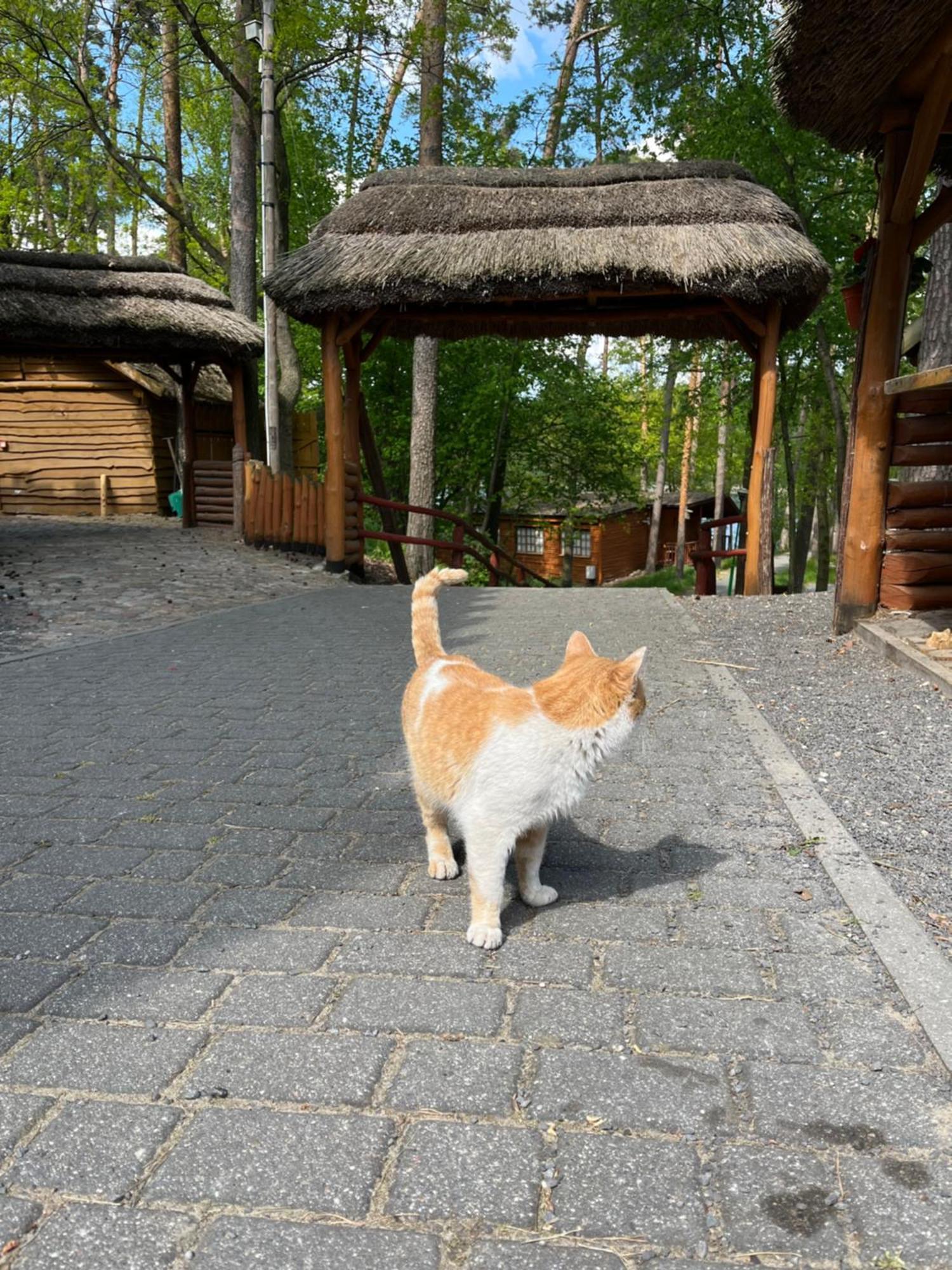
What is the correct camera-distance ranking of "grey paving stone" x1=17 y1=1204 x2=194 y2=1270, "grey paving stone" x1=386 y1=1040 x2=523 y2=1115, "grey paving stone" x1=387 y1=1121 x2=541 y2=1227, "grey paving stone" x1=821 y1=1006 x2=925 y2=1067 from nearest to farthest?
"grey paving stone" x1=17 y1=1204 x2=194 y2=1270 → "grey paving stone" x1=387 y1=1121 x2=541 y2=1227 → "grey paving stone" x1=386 y1=1040 x2=523 y2=1115 → "grey paving stone" x1=821 y1=1006 x2=925 y2=1067

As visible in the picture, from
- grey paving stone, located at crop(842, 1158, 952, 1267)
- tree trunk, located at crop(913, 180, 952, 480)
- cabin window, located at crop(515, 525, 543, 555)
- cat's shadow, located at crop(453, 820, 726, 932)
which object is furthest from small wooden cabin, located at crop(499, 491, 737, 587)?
Answer: grey paving stone, located at crop(842, 1158, 952, 1267)

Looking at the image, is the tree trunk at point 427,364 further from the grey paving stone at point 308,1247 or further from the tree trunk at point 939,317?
the grey paving stone at point 308,1247

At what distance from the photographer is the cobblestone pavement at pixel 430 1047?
1.62 m

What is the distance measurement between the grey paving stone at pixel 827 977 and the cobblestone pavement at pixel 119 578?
6.78m

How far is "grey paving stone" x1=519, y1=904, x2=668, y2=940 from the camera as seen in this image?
2.70m

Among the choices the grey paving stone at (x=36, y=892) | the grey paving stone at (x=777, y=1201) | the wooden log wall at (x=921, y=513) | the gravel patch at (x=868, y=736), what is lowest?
the grey paving stone at (x=36, y=892)

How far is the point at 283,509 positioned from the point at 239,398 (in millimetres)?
4420

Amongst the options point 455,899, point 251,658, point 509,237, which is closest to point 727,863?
point 455,899

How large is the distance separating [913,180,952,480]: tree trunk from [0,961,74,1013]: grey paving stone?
7.73m

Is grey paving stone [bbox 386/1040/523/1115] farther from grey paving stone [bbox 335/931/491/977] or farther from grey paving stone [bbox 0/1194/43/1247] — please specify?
grey paving stone [bbox 0/1194/43/1247]

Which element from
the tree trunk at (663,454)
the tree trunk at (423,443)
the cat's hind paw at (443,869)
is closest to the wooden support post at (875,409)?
the cat's hind paw at (443,869)

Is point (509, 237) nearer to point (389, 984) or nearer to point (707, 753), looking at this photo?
point (707, 753)

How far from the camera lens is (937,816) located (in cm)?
362

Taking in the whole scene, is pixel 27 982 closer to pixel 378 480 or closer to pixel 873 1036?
pixel 873 1036
